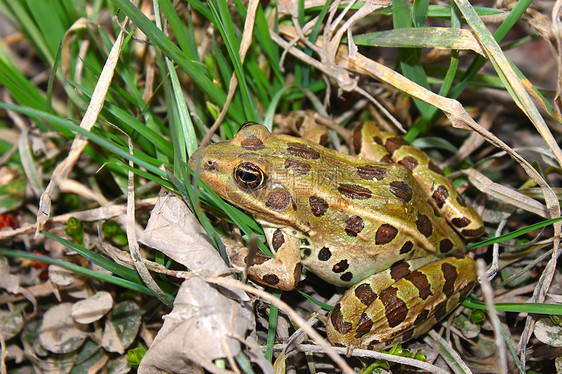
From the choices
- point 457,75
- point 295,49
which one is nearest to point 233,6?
point 295,49

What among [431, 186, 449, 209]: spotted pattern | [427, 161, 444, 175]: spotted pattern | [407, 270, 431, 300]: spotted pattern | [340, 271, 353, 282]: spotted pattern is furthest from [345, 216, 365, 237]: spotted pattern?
[427, 161, 444, 175]: spotted pattern

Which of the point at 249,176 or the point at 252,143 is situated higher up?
the point at 252,143

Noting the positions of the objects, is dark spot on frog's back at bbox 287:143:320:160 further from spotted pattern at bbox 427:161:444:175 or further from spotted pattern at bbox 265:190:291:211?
spotted pattern at bbox 427:161:444:175

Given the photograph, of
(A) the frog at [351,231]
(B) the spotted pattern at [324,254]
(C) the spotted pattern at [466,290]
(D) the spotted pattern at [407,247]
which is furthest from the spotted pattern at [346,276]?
(C) the spotted pattern at [466,290]

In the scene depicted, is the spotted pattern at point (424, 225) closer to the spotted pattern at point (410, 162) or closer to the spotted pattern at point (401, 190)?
the spotted pattern at point (401, 190)

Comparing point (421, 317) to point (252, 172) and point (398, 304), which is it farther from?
point (252, 172)

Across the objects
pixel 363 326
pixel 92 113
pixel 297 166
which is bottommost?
pixel 363 326

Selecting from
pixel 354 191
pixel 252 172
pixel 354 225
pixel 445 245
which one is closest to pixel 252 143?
pixel 252 172
